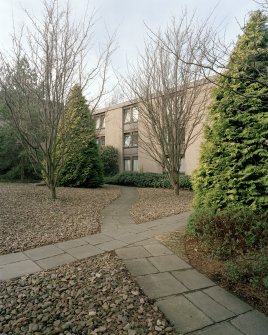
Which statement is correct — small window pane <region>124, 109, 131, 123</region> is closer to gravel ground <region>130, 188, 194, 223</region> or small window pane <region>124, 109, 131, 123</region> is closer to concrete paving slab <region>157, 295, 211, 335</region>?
gravel ground <region>130, 188, 194, 223</region>

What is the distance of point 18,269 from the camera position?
361cm

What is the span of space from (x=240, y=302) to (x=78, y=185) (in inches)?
460

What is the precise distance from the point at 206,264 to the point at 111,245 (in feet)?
5.51

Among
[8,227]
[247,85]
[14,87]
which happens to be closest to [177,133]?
[247,85]

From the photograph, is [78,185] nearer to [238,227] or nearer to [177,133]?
[177,133]

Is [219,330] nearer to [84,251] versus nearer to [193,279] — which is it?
[193,279]

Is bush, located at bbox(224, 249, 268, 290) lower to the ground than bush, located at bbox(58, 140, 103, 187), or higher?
lower

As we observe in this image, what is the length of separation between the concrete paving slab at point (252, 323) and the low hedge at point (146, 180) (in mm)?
10330

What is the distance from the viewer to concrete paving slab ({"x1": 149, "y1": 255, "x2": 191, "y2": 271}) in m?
3.56

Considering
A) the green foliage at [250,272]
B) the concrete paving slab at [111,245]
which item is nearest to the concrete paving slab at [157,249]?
the concrete paving slab at [111,245]

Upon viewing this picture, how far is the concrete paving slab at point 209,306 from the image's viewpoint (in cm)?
254

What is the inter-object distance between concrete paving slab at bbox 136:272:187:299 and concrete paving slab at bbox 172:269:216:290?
89mm

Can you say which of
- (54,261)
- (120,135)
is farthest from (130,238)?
(120,135)

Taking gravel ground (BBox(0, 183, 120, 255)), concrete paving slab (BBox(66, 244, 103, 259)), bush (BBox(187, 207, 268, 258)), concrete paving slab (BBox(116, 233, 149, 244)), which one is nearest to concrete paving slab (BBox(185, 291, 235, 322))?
bush (BBox(187, 207, 268, 258))
